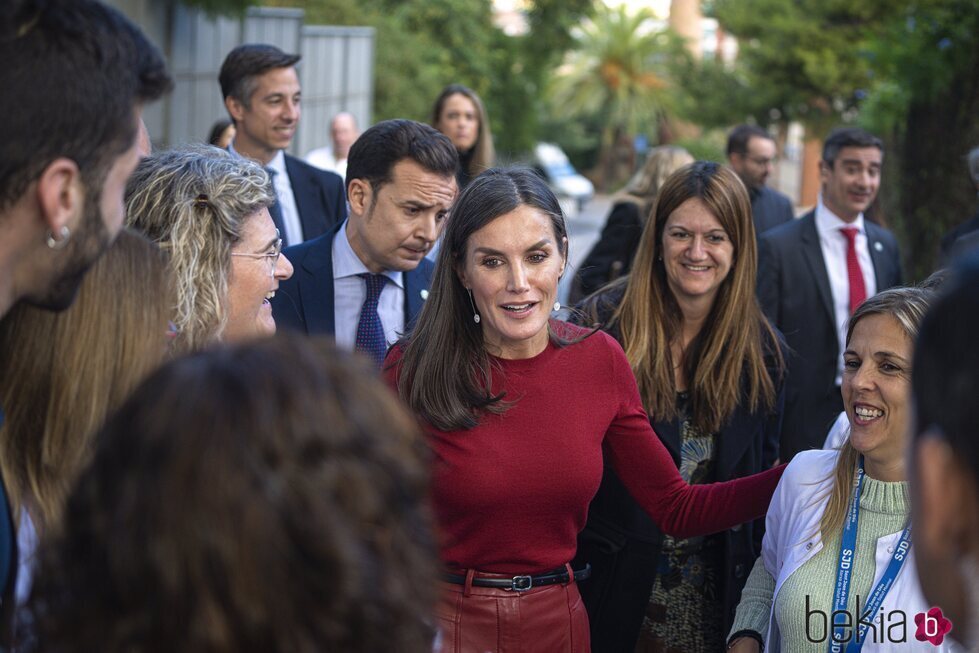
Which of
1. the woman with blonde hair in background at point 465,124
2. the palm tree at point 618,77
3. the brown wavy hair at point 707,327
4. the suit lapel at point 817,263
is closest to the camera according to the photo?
the brown wavy hair at point 707,327

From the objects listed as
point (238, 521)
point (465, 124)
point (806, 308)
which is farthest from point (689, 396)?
point (465, 124)

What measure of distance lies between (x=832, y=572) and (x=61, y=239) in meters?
→ 2.04

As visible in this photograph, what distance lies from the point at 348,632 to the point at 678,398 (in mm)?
2845

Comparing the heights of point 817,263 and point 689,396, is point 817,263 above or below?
above

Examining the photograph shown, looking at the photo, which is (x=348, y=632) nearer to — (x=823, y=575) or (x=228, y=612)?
(x=228, y=612)

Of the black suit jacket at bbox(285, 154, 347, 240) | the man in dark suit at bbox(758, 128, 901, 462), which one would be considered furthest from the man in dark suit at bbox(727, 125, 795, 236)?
the black suit jacket at bbox(285, 154, 347, 240)

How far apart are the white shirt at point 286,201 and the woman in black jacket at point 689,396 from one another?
201 centimetres

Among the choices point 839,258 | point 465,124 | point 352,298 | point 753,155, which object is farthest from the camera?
point 753,155

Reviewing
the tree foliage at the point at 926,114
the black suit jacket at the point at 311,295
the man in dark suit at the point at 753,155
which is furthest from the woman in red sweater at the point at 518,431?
the tree foliage at the point at 926,114

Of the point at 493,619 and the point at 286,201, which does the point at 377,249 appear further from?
the point at 286,201

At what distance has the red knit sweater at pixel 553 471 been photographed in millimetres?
2988

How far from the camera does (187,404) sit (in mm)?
1319

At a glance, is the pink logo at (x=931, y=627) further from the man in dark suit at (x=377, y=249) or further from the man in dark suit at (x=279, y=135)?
the man in dark suit at (x=279, y=135)

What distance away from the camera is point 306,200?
588 cm
